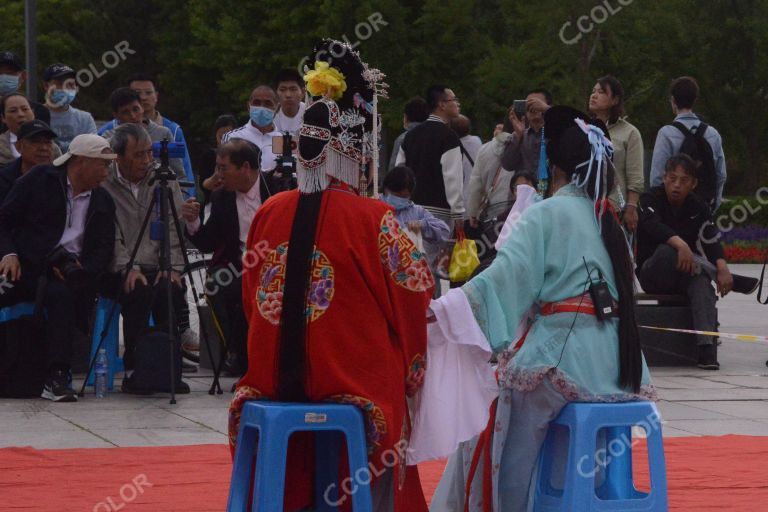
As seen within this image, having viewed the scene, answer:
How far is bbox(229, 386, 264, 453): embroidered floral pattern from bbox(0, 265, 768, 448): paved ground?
232 centimetres

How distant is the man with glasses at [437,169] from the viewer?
11578mm

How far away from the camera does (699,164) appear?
36.6ft

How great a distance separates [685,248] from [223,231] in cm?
347

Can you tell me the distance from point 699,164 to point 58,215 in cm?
510

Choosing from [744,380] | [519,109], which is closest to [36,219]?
[519,109]

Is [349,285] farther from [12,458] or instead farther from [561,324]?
[12,458]

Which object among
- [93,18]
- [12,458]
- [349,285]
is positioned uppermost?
[93,18]

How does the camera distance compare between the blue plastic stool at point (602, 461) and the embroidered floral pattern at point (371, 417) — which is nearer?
the embroidered floral pattern at point (371, 417)

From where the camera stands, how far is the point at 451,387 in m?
5.04

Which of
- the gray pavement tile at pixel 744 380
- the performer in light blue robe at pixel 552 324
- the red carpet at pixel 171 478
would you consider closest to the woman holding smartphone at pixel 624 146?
the gray pavement tile at pixel 744 380

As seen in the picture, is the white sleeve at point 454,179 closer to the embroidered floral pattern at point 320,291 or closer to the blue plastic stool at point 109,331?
the blue plastic stool at point 109,331

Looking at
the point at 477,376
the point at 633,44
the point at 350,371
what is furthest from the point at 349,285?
the point at 633,44

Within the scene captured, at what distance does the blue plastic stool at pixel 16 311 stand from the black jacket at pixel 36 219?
0.22m

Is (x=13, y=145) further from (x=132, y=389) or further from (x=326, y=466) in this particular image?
(x=326, y=466)
